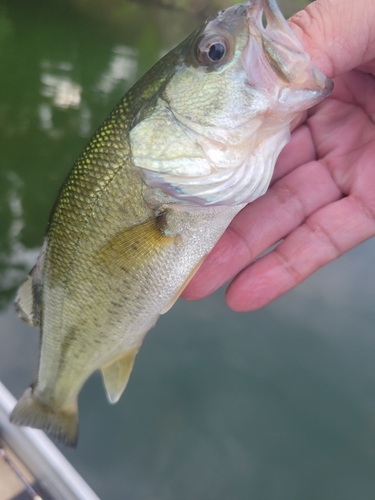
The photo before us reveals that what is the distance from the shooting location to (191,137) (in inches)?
47.1

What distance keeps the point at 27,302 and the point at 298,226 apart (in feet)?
4.11

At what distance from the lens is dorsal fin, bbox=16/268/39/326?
5.23ft

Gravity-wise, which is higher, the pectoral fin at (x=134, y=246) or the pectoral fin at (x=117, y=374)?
the pectoral fin at (x=134, y=246)

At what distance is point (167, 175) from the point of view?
3.97 feet

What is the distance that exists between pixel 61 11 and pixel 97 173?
1250 cm

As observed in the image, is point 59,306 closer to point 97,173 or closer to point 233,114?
point 97,173

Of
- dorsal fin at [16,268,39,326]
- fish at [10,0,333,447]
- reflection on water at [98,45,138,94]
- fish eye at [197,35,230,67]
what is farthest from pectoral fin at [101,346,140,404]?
reflection on water at [98,45,138,94]

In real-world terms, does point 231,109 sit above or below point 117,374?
above

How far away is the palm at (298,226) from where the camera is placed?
1720 mm

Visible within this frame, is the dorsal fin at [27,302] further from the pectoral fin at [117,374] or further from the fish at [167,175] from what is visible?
the pectoral fin at [117,374]

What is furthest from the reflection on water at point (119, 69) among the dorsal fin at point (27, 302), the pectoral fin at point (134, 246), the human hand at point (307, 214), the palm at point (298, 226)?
the pectoral fin at point (134, 246)

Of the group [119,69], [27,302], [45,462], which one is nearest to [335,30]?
[27,302]

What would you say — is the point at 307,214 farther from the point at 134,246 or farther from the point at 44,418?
the point at 44,418

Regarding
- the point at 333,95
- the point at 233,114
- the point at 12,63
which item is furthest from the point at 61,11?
the point at 233,114
